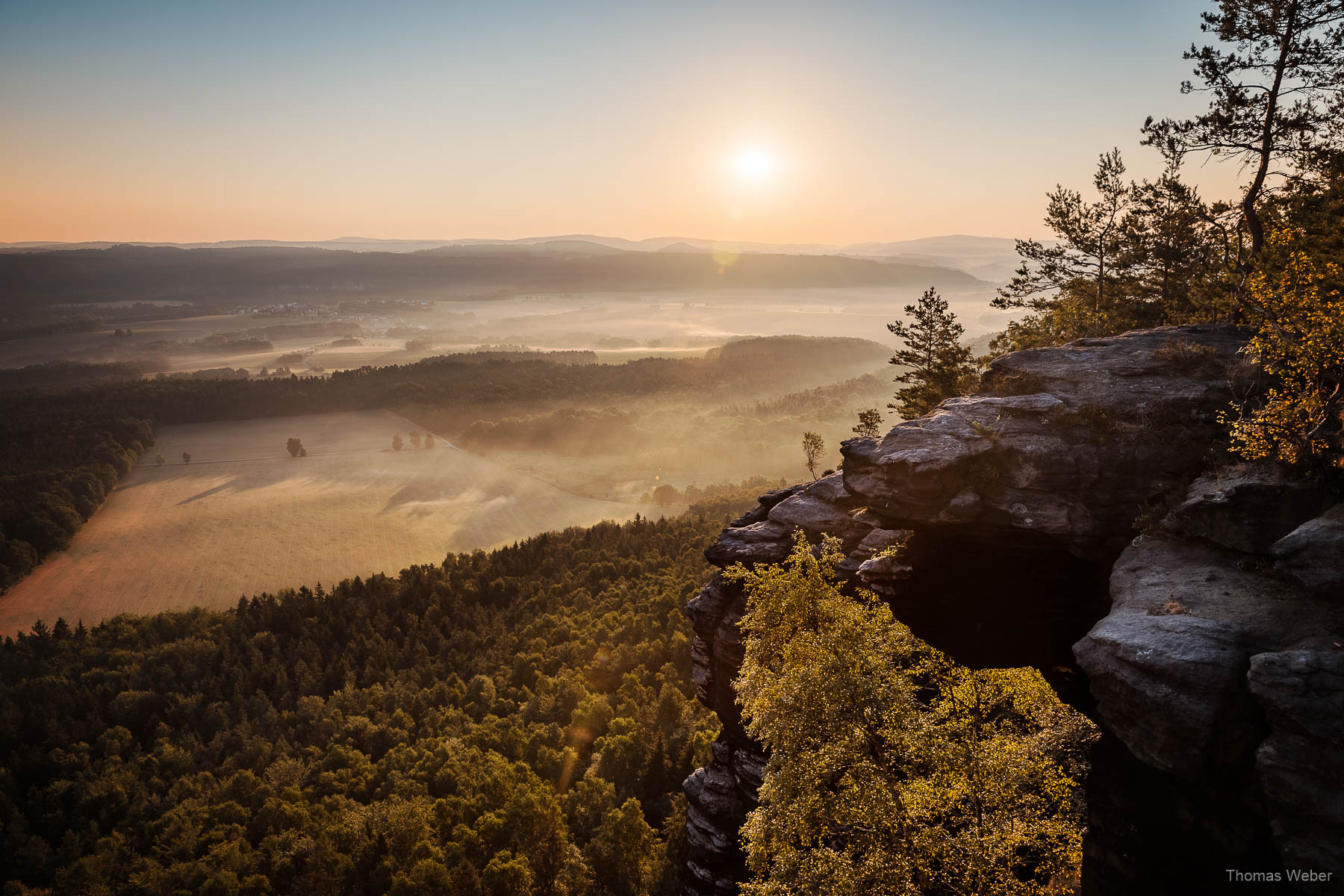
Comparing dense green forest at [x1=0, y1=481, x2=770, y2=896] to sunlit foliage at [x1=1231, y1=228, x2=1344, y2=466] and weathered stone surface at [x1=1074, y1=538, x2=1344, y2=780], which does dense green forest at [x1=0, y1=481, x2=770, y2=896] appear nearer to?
weathered stone surface at [x1=1074, y1=538, x2=1344, y2=780]

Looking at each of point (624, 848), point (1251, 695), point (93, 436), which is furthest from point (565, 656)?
point (93, 436)

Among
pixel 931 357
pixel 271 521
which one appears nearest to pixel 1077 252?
pixel 931 357

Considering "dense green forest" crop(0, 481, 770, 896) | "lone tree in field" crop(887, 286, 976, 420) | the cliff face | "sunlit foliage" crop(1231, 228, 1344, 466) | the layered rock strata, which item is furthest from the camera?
"lone tree in field" crop(887, 286, 976, 420)

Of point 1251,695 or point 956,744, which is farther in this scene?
point 956,744

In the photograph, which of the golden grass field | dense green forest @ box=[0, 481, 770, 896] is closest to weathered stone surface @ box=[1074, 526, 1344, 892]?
dense green forest @ box=[0, 481, 770, 896]

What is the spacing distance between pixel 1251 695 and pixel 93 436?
216 m

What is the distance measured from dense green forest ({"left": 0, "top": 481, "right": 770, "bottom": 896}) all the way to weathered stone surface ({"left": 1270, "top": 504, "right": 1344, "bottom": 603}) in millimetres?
36143

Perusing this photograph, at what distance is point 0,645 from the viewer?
79.9m

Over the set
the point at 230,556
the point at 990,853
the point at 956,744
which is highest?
the point at 956,744

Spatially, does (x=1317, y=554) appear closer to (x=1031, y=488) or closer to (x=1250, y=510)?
(x=1250, y=510)

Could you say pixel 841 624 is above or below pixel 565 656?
above

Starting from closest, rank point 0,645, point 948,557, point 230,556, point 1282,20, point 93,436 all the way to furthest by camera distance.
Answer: point 948,557
point 1282,20
point 0,645
point 230,556
point 93,436

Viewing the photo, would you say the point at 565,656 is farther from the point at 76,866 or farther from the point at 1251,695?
the point at 1251,695

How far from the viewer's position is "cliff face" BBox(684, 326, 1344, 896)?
1662 centimetres
